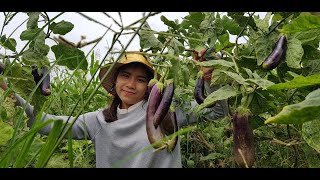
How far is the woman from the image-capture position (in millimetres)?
2041

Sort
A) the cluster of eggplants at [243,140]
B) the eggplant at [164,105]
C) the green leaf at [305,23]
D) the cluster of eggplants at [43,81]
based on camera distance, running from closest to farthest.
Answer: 1. the green leaf at [305,23]
2. the cluster of eggplants at [243,140]
3. the eggplant at [164,105]
4. the cluster of eggplants at [43,81]

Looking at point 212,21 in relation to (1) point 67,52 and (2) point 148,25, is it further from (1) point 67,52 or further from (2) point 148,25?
(1) point 67,52

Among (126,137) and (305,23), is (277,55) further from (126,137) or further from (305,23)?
(126,137)

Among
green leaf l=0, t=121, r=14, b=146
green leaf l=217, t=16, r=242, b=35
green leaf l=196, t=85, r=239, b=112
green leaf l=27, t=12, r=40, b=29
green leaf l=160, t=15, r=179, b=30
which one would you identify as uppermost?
green leaf l=160, t=15, r=179, b=30

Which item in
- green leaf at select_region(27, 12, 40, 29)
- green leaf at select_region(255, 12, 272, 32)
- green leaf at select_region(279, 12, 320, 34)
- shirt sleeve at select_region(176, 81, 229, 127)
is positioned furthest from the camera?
shirt sleeve at select_region(176, 81, 229, 127)

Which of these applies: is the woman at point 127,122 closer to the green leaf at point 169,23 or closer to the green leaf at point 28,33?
the green leaf at point 169,23

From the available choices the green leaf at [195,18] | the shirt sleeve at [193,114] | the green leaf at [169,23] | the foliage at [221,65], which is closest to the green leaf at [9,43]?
the foliage at [221,65]

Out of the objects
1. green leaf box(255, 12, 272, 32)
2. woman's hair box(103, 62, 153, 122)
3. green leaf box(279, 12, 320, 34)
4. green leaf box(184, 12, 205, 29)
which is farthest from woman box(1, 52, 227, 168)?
green leaf box(279, 12, 320, 34)

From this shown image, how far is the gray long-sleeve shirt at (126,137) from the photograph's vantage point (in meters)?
2.03

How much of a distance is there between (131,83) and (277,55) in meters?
0.94

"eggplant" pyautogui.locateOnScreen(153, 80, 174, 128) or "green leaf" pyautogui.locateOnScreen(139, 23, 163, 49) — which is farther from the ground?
"green leaf" pyautogui.locateOnScreen(139, 23, 163, 49)

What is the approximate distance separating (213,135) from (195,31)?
556mm

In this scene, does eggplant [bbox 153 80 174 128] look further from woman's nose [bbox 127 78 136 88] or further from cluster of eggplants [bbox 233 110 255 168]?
woman's nose [bbox 127 78 136 88]
